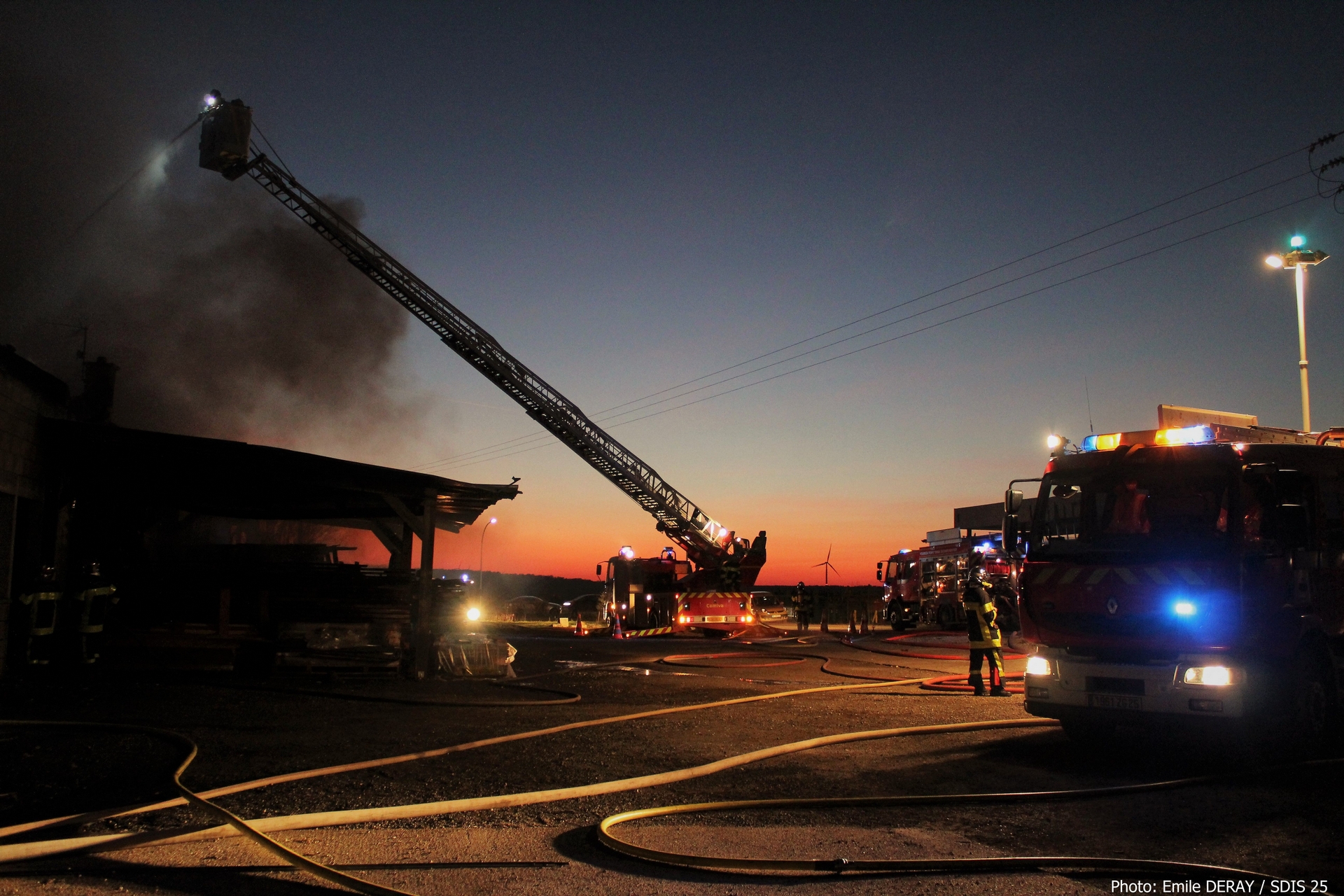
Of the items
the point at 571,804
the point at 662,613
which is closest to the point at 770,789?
the point at 571,804

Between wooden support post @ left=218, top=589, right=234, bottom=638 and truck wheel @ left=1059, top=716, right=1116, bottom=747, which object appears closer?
truck wheel @ left=1059, top=716, right=1116, bottom=747

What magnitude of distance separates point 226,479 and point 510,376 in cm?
957

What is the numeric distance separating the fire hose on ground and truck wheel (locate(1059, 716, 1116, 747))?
1.39 meters

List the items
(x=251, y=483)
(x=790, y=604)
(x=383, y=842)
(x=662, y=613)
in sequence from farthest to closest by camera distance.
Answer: (x=790, y=604) < (x=662, y=613) < (x=251, y=483) < (x=383, y=842)

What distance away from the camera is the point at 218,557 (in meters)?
20.6

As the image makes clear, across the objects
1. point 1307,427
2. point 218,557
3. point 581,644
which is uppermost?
point 1307,427

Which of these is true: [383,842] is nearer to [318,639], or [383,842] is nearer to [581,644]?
[318,639]

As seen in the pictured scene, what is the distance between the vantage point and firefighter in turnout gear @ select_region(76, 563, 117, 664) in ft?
40.1

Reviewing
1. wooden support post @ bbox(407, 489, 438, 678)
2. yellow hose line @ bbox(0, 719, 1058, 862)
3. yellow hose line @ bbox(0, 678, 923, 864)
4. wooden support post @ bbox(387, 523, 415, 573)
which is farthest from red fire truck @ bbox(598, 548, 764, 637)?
yellow hose line @ bbox(0, 719, 1058, 862)

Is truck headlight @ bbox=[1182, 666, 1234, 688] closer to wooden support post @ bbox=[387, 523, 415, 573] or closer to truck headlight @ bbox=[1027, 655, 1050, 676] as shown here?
truck headlight @ bbox=[1027, 655, 1050, 676]

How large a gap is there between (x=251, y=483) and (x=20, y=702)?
18.3ft

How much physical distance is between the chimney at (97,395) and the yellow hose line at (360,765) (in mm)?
15892

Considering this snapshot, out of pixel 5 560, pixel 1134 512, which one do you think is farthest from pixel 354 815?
pixel 5 560

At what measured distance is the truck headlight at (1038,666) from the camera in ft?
25.0
